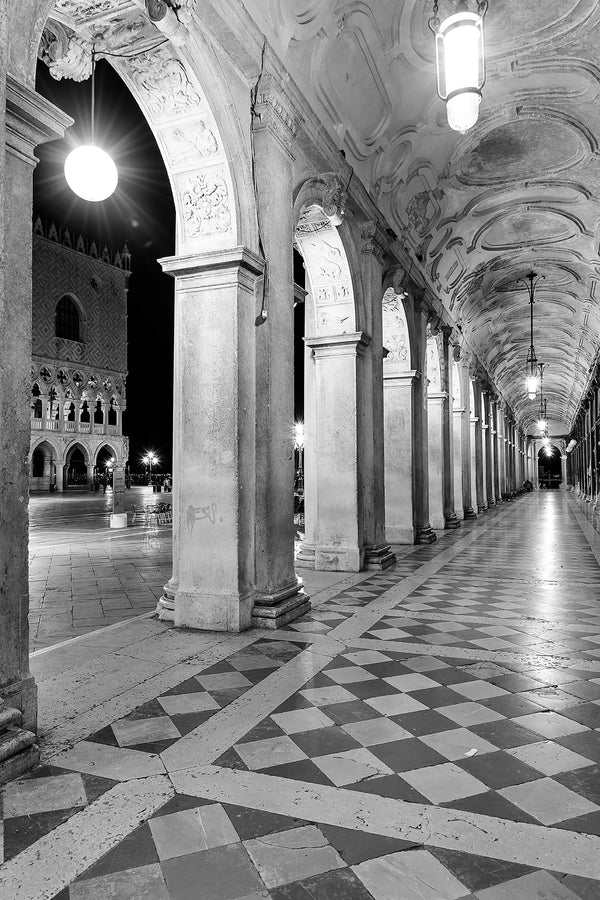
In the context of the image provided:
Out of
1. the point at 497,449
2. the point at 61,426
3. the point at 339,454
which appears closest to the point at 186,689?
the point at 339,454

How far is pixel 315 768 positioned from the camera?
295 centimetres

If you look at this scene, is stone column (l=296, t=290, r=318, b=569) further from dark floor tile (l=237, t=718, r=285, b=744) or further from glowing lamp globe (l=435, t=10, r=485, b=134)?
dark floor tile (l=237, t=718, r=285, b=744)

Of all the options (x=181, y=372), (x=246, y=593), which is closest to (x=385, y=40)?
(x=181, y=372)

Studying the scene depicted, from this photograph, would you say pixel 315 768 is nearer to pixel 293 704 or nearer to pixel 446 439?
pixel 293 704

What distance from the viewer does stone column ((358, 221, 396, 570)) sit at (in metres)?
9.25

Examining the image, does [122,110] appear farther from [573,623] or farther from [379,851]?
[379,851]

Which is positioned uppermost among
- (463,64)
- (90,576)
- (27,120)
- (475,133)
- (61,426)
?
(475,133)

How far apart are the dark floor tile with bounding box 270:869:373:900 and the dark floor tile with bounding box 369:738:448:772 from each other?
0.85m

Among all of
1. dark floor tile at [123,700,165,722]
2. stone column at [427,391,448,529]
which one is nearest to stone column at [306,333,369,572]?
dark floor tile at [123,700,165,722]

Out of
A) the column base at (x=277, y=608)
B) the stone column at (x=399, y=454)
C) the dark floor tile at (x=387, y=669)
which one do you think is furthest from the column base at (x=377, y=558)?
the dark floor tile at (x=387, y=669)

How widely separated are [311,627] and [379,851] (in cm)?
350

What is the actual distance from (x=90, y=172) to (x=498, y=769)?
15.5ft

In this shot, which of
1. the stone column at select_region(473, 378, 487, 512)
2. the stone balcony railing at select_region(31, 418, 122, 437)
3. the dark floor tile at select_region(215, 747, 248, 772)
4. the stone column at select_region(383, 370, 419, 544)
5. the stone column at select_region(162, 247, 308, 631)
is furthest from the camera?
the stone balcony railing at select_region(31, 418, 122, 437)

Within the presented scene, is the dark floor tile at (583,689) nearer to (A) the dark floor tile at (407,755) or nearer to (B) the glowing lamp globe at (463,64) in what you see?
(A) the dark floor tile at (407,755)
